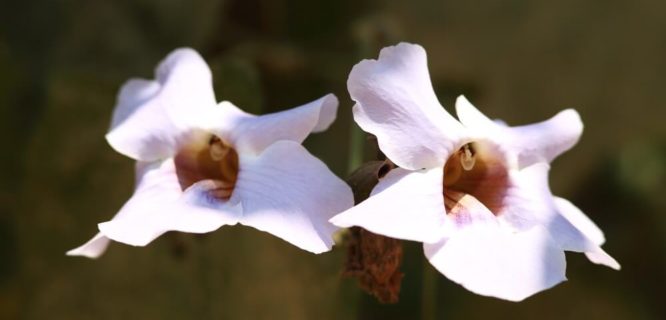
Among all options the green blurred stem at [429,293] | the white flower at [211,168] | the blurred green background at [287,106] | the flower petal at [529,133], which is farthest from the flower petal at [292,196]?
the green blurred stem at [429,293]

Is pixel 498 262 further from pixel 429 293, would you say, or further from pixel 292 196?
pixel 429 293

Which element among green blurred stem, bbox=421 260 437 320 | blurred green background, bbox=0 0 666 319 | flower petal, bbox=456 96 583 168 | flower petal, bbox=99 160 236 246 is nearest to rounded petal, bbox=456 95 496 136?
flower petal, bbox=456 96 583 168

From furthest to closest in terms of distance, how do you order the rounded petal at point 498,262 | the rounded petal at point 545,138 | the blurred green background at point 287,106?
the blurred green background at point 287,106, the rounded petal at point 545,138, the rounded petal at point 498,262

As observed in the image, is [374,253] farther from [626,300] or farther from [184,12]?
[626,300]

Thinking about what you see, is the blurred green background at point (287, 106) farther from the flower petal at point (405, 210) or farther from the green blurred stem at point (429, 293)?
the flower petal at point (405, 210)

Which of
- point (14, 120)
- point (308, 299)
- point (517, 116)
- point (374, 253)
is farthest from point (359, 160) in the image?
point (517, 116)

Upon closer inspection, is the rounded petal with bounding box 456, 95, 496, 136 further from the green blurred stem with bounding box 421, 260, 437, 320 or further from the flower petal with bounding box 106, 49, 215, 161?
the green blurred stem with bounding box 421, 260, 437, 320

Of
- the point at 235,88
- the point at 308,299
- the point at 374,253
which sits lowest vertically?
the point at 308,299
